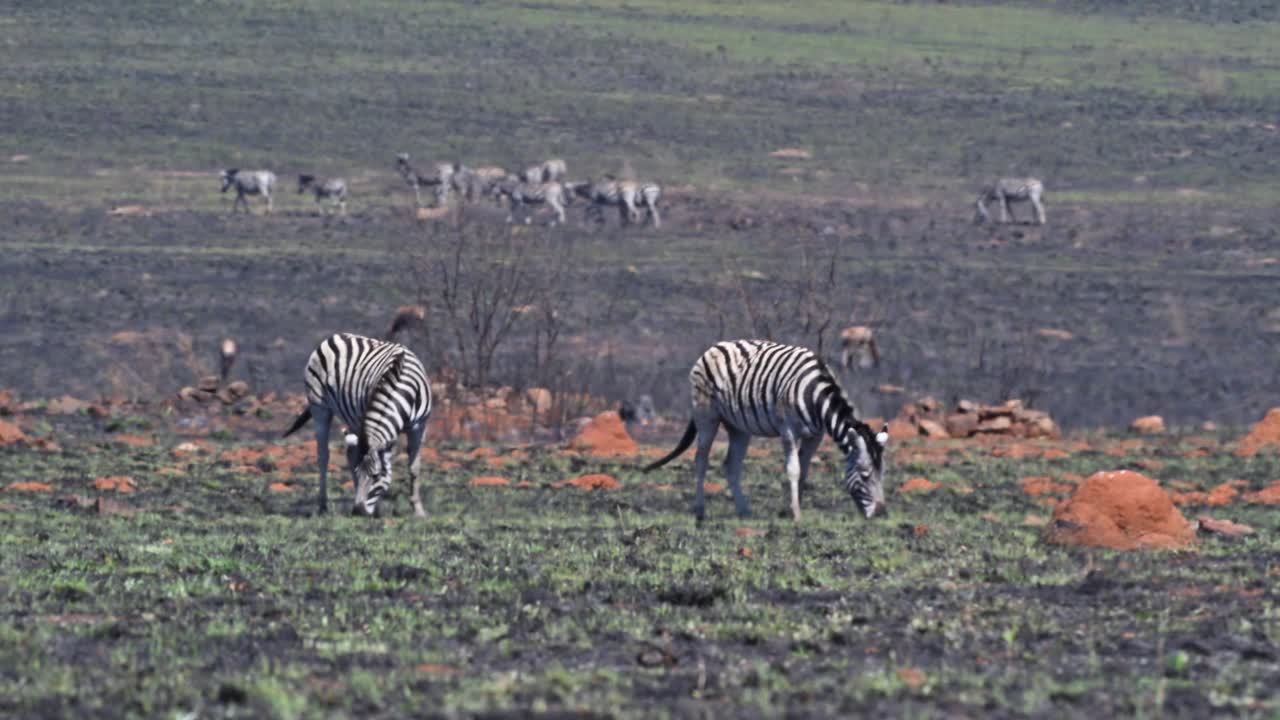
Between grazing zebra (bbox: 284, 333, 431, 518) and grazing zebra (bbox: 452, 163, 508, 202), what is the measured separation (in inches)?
1475

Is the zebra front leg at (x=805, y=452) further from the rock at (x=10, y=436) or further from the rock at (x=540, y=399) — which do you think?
the rock at (x=10, y=436)

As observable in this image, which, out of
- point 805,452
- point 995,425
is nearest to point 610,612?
point 805,452

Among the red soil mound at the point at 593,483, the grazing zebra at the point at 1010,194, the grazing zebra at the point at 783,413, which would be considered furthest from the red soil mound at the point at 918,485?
the grazing zebra at the point at 1010,194

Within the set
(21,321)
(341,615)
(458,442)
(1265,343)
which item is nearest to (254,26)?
(21,321)

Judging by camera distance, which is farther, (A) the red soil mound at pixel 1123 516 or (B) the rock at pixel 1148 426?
→ (B) the rock at pixel 1148 426

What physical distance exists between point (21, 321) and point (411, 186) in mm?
19711

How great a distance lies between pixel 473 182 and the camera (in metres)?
56.8

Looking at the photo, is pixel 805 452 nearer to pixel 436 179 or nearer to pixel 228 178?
pixel 228 178

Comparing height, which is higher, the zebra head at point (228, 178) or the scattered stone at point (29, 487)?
the zebra head at point (228, 178)

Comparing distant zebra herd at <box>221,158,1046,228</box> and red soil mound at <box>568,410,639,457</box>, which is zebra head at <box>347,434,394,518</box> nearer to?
red soil mound at <box>568,410,639,457</box>

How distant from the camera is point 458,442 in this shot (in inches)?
1011

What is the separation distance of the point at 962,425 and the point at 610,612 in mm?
15795

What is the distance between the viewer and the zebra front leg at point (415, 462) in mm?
17797

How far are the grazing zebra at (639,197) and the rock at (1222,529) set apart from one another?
121ft
